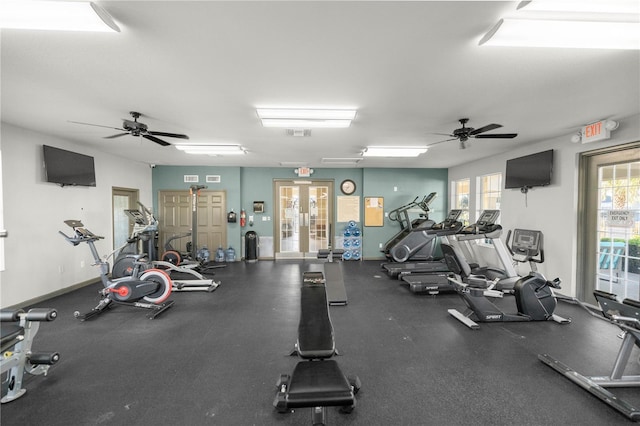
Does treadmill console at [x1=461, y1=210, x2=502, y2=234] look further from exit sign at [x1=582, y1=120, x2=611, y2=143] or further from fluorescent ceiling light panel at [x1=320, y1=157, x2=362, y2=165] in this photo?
fluorescent ceiling light panel at [x1=320, y1=157, x2=362, y2=165]

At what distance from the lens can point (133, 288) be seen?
372 centimetres

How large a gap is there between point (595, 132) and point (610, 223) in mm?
1311

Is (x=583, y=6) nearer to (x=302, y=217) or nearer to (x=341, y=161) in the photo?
(x=341, y=161)

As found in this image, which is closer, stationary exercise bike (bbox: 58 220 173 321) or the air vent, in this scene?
stationary exercise bike (bbox: 58 220 173 321)

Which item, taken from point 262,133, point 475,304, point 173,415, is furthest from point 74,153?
point 475,304

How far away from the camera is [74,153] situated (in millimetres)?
4738

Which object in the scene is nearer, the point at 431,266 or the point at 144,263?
the point at 144,263

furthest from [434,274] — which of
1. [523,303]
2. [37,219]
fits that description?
[37,219]

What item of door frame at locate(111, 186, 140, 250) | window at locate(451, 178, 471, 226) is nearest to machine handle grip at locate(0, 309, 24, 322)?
door frame at locate(111, 186, 140, 250)

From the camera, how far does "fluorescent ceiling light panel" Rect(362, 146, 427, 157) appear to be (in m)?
5.27

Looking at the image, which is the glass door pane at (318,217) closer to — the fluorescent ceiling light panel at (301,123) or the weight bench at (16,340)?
the fluorescent ceiling light panel at (301,123)

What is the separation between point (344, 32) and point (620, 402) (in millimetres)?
3353

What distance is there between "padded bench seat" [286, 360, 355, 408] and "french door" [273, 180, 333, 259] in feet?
20.1

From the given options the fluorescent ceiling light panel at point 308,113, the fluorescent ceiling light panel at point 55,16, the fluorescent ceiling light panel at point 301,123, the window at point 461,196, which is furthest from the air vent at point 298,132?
the window at point 461,196
